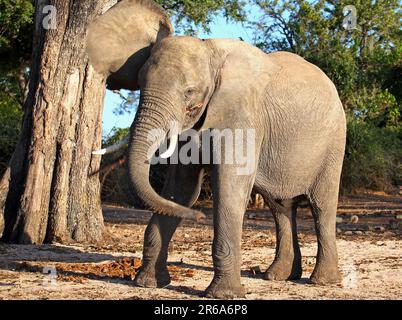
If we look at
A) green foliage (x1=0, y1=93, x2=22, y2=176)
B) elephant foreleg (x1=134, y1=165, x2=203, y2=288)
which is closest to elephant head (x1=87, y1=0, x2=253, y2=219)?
elephant foreleg (x1=134, y1=165, x2=203, y2=288)

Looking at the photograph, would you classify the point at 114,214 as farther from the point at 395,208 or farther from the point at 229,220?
→ the point at 229,220

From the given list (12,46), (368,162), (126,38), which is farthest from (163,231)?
(368,162)

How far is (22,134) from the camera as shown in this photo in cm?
1094

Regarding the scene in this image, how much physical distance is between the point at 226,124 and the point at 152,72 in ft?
2.71

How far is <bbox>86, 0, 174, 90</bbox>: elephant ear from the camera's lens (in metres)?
7.26

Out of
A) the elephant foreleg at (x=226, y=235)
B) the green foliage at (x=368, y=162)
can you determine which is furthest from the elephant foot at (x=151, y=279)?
the green foliage at (x=368, y=162)

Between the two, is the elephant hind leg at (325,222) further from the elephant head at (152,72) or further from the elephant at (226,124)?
the elephant head at (152,72)

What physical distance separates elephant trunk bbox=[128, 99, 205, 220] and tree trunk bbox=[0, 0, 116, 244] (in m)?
4.44

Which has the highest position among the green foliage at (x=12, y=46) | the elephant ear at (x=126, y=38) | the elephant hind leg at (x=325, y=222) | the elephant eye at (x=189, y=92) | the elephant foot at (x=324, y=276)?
the green foliage at (x=12, y=46)

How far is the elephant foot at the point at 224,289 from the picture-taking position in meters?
6.88

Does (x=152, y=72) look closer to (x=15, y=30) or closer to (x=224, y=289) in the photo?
(x=224, y=289)

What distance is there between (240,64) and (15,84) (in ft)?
77.7

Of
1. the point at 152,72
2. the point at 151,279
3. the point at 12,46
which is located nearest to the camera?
the point at 152,72

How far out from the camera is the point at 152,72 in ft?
21.5
